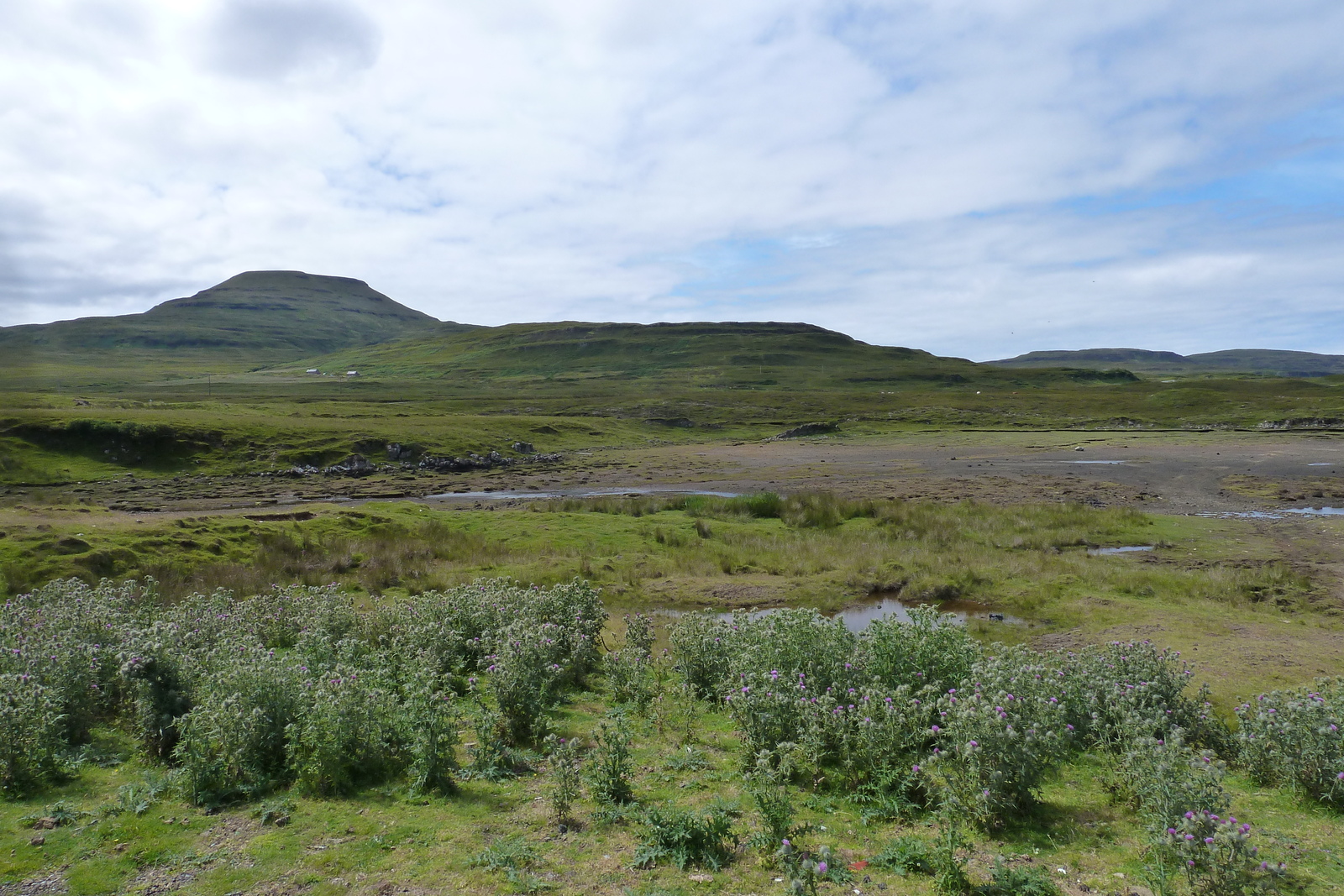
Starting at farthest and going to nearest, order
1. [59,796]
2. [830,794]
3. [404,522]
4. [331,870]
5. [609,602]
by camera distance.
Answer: [404,522] < [609,602] < [830,794] < [59,796] < [331,870]

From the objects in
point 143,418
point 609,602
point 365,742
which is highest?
point 143,418

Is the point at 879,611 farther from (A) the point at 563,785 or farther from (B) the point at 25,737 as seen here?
(B) the point at 25,737

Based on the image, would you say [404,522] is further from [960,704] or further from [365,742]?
Result: [960,704]

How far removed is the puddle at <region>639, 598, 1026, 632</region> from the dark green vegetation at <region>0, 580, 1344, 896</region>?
753 centimetres

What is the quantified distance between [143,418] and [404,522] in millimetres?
46081

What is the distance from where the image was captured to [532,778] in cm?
857

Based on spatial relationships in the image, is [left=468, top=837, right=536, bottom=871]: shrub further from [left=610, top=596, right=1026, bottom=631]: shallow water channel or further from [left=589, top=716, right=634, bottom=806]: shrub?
[left=610, top=596, right=1026, bottom=631]: shallow water channel

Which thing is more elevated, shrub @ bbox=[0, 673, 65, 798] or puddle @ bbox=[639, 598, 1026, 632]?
shrub @ bbox=[0, 673, 65, 798]

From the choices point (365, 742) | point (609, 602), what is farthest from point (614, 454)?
point (365, 742)

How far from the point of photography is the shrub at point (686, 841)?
6613mm

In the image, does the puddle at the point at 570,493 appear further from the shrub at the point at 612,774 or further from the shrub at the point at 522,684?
the shrub at the point at 612,774

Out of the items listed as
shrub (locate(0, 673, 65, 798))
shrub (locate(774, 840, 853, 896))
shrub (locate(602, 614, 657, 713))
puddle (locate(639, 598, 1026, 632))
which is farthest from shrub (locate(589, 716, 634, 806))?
puddle (locate(639, 598, 1026, 632))

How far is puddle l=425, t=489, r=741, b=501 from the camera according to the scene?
1752 inches

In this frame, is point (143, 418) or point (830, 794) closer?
point (830, 794)
